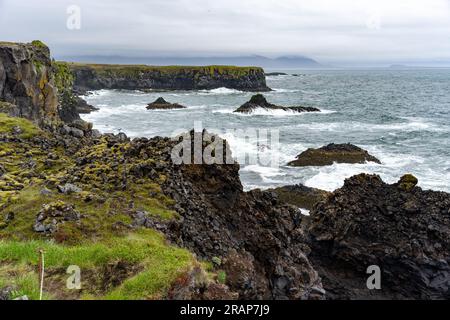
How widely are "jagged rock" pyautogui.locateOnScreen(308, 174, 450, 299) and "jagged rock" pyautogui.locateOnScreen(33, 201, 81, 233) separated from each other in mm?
11558

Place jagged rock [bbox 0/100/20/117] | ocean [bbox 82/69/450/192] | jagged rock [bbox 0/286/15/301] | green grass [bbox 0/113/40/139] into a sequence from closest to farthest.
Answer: jagged rock [bbox 0/286/15/301] < green grass [bbox 0/113/40/139] < jagged rock [bbox 0/100/20/117] < ocean [bbox 82/69/450/192]

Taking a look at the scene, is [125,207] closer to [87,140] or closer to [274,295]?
[274,295]

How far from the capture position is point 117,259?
10914 mm

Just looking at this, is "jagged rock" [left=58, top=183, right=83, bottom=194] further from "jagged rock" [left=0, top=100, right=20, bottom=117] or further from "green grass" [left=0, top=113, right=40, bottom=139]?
"jagged rock" [left=0, top=100, right=20, bottom=117]

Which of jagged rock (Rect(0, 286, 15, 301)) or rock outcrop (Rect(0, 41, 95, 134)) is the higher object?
rock outcrop (Rect(0, 41, 95, 134))

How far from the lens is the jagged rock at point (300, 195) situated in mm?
30469

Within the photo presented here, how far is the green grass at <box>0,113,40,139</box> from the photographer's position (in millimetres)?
24152

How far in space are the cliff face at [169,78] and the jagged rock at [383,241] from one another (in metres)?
128

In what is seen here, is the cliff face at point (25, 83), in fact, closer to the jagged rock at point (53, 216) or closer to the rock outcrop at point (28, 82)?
the rock outcrop at point (28, 82)

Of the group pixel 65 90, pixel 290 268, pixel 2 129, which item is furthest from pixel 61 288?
pixel 65 90

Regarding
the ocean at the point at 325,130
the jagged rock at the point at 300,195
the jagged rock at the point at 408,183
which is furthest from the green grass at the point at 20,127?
the jagged rock at the point at 408,183

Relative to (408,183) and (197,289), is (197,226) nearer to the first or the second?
(197,289)

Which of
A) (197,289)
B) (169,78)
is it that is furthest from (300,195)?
(169,78)

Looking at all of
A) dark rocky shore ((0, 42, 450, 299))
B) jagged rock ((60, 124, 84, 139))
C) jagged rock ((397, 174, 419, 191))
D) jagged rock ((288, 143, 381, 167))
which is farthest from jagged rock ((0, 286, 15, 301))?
jagged rock ((288, 143, 381, 167))
